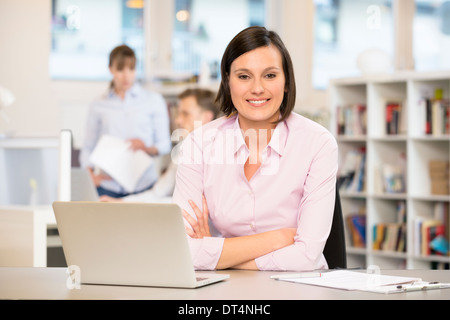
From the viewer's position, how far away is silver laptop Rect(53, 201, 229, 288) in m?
1.44

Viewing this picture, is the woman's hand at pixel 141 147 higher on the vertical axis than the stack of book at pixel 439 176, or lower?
higher

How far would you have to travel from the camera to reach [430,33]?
6.76m

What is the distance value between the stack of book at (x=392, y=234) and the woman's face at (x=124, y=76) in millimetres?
2007

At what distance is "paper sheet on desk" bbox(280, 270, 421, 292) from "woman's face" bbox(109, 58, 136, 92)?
3131mm

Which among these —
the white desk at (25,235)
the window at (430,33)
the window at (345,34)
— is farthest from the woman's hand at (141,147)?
the window at (430,33)

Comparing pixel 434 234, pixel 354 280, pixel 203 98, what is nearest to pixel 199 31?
pixel 203 98

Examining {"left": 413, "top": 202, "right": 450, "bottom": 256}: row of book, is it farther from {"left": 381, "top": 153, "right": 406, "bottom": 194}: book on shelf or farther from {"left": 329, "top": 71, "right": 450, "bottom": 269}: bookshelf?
{"left": 381, "top": 153, "right": 406, "bottom": 194}: book on shelf

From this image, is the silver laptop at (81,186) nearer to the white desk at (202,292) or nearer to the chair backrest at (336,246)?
the chair backrest at (336,246)

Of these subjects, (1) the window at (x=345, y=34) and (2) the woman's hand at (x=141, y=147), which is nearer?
(2) the woman's hand at (x=141, y=147)

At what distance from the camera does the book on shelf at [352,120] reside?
5.39 metres

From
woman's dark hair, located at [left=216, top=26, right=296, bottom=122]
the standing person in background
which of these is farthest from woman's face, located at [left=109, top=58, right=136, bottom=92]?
woman's dark hair, located at [left=216, top=26, right=296, bottom=122]
